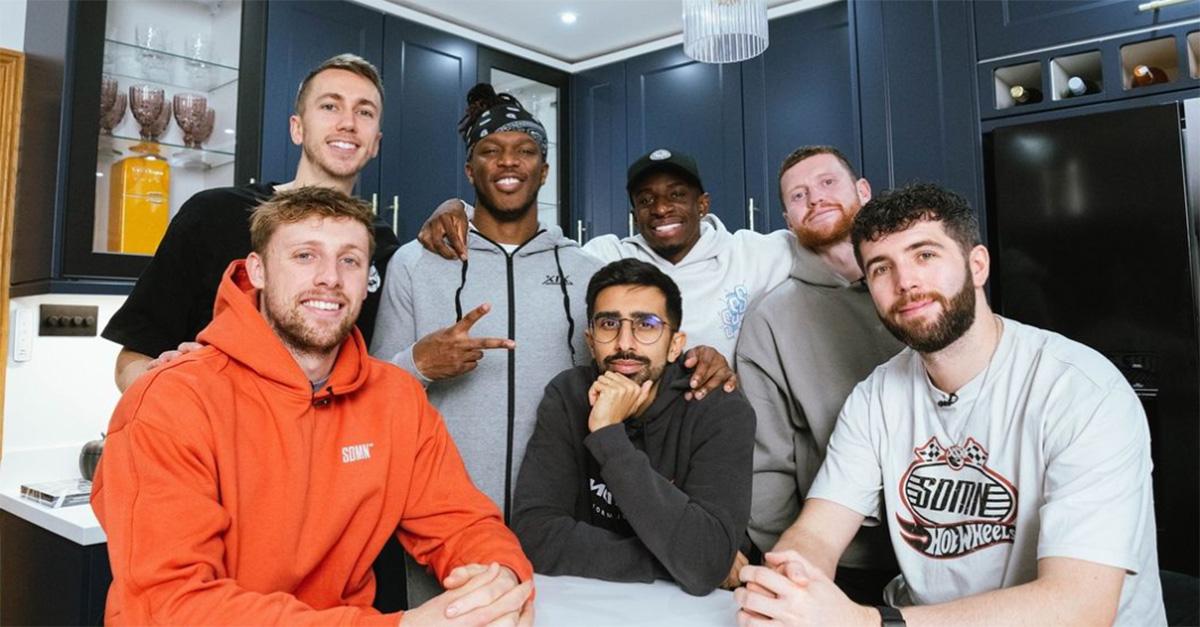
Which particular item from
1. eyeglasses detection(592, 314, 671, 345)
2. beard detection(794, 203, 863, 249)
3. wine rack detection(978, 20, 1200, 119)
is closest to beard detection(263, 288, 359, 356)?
eyeglasses detection(592, 314, 671, 345)

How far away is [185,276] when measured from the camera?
61.9 inches

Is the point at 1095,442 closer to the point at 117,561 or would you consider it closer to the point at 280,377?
the point at 280,377

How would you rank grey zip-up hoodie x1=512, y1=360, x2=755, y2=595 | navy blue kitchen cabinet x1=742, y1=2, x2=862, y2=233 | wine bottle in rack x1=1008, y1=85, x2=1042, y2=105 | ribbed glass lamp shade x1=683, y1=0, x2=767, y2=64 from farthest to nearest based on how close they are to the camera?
navy blue kitchen cabinet x1=742, y1=2, x2=862, y2=233 < wine bottle in rack x1=1008, y1=85, x2=1042, y2=105 < ribbed glass lamp shade x1=683, y1=0, x2=767, y2=64 < grey zip-up hoodie x1=512, y1=360, x2=755, y2=595

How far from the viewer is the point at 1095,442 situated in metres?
1.07

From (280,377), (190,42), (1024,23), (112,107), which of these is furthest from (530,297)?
(1024,23)

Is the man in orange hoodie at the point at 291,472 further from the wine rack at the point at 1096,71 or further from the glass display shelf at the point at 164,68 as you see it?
the wine rack at the point at 1096,71

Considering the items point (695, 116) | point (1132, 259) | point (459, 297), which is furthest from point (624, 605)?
point (695, 116)

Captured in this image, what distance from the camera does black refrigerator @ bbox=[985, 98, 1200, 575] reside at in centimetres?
212

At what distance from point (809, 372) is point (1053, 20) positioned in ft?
5.81

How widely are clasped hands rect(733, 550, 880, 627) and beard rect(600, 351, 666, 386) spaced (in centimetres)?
45

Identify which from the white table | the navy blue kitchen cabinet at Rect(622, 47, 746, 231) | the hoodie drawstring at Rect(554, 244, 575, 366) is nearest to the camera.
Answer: the white table

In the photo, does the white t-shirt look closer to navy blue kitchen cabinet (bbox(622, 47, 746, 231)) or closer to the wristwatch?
the wristwatch

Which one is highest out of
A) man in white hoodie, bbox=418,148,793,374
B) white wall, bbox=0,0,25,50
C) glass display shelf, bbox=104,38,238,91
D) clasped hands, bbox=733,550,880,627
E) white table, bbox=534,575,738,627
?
white wall, bbox=0,0,25,50

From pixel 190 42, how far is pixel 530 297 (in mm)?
1845
